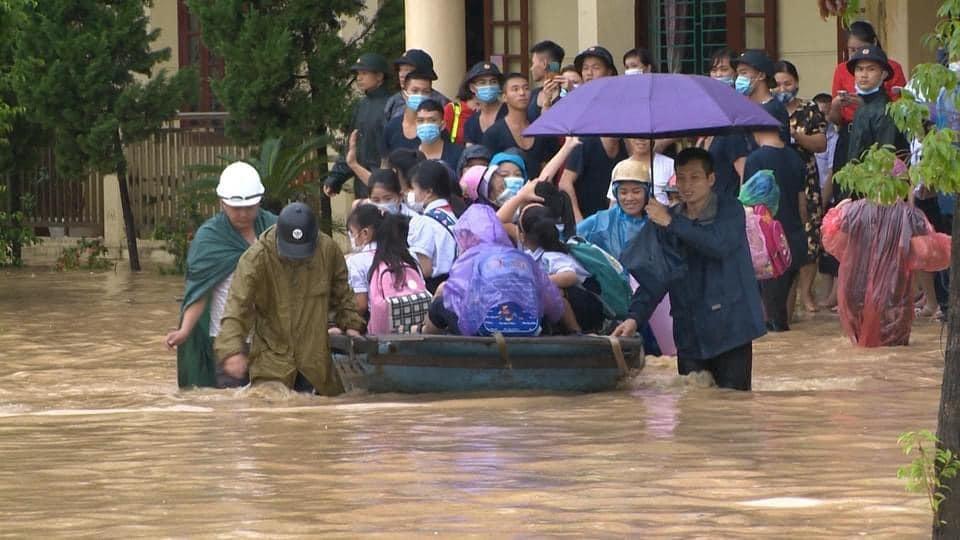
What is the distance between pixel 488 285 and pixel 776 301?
15.5 ft

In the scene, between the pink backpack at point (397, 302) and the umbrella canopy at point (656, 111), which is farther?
the pink backpack at point (397, 302)

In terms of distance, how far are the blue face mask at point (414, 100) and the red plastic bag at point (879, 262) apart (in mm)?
3203

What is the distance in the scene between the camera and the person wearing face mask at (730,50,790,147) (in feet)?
51.7

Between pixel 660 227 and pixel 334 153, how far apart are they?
42.0ft

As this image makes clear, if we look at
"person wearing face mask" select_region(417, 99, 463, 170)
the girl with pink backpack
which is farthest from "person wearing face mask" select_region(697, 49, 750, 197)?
the girl with pink backpack

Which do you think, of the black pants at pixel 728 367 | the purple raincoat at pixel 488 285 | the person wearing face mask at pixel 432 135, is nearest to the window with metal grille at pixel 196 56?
the person wearing face mask at pixel 432 135

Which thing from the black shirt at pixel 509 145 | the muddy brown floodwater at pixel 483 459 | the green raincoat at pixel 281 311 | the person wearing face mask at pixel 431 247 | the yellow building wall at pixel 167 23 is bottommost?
the muddy brown floodwater at pixel 483 459

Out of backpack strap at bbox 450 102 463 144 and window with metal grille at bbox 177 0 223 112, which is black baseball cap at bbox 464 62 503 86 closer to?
backpack strap at bbox 450 102 463 144

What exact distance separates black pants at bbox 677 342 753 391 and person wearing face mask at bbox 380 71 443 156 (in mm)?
4739

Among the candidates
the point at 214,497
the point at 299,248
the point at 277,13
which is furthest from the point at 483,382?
the point at 277,13

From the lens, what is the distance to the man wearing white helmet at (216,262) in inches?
455

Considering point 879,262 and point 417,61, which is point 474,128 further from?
point 879,262

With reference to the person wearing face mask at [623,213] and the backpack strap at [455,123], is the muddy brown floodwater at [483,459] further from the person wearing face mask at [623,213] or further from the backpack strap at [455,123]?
the backpack strap at [455,123]

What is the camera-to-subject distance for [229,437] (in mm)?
10109
